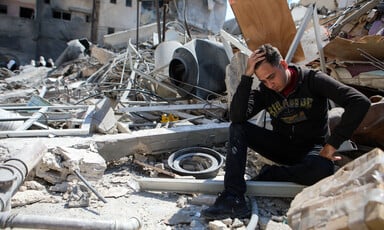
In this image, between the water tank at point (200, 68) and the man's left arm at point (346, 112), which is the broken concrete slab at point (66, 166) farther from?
the water tank at point (200, 68)

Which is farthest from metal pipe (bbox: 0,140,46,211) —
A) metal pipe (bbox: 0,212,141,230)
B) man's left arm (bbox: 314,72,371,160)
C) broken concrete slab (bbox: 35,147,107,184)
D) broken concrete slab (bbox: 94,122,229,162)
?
man's left arm (bbox: 314,72,371,160)

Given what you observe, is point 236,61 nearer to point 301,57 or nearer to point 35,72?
point 301,57

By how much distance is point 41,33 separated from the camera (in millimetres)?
24109

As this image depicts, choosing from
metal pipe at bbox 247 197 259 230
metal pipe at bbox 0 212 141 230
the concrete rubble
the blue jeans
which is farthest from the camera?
the blue jeans

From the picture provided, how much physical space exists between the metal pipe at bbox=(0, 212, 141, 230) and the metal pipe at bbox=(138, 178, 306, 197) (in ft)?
Result: 2.99

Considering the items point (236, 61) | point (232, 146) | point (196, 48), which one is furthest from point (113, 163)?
point (196, 48)

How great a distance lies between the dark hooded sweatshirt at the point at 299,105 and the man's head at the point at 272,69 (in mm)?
137

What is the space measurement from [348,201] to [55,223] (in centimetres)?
154

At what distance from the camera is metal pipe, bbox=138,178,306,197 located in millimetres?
2703

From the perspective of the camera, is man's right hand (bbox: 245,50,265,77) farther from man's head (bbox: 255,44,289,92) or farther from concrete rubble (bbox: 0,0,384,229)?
concrete rubble (bbox: 0,0,384,229)

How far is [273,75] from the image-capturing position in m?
2.54

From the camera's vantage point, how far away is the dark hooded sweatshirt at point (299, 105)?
2578mm

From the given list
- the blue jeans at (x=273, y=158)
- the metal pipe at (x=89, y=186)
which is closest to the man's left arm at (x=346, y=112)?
the blue jeans at (x=273, y=158)

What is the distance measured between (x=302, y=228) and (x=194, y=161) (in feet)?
6.66
